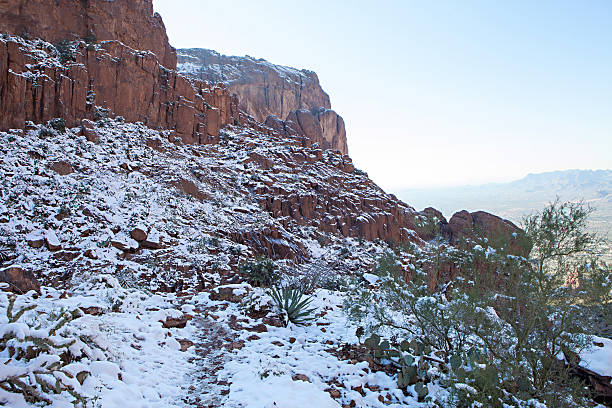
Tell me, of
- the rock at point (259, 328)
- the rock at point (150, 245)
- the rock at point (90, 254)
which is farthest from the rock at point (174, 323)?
the rock at point (150, 245)

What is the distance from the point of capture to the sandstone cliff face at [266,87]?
51.5m

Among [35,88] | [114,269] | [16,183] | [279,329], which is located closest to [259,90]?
[35,88]

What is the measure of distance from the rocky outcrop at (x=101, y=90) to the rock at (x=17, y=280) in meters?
13.9

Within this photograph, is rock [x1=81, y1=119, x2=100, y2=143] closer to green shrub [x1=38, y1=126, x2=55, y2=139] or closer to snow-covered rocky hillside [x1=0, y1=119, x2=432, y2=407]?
snow-covered rocky hillside [x1=0, y1=119, x2=432, y2=407]

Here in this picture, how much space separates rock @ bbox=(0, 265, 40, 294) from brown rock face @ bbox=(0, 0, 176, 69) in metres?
20.2

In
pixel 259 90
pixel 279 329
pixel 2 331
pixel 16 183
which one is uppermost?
pixel 259 90

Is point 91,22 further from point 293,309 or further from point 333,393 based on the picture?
point 333,393

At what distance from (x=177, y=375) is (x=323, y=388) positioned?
2.36 meters

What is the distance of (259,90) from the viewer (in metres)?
54.2

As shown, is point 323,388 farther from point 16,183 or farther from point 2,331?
point 16,183

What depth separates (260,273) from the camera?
11.6 meters

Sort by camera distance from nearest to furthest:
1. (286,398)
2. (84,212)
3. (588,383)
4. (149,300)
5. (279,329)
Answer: (286,398)
(588,383)
(279,329)
(149,300)
(84,212)

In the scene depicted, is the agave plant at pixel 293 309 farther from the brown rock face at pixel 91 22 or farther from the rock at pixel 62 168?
the brown rock face at pixel 91 22

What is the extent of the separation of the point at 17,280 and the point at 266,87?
53.2 metres
